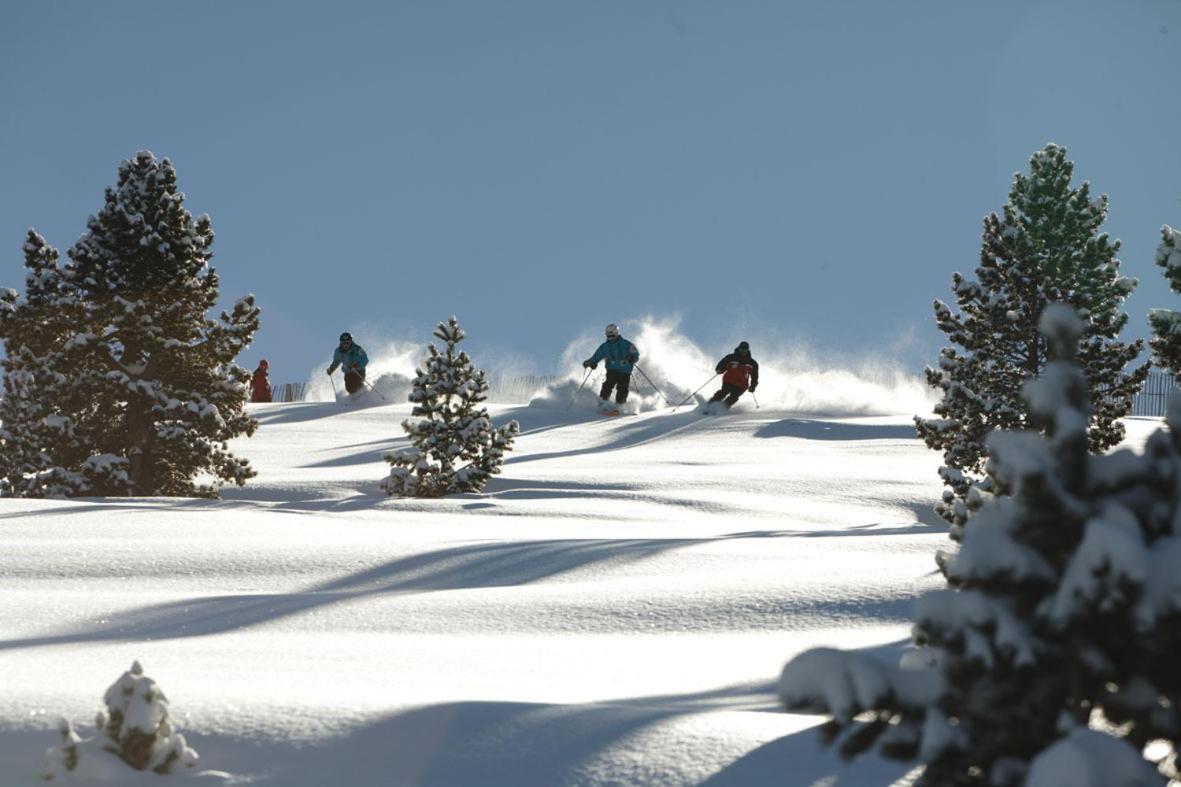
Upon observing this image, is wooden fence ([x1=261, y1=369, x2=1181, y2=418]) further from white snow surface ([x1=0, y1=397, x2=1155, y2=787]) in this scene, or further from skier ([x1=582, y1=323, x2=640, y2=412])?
white snow surface ([x1=0, y1=397, x2=1155, y2=787])

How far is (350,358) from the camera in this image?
106 ft

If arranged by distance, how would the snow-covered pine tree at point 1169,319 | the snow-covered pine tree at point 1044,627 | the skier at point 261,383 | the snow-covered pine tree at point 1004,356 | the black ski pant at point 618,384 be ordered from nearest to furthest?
the snow-covered pine tree at point 1044,627, the snow-covered pine tree at point 1169,319, the snow-covered pine tree at point 1004,356, the black ski pant at point 618,384, the skier at point 261,383

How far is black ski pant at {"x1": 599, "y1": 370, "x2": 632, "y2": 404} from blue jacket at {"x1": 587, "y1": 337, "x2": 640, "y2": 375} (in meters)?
0.48

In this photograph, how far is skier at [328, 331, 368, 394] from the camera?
32125 mm

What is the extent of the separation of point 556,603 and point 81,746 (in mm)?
3753

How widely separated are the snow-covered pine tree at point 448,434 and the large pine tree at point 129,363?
272 cm

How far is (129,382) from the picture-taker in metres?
17.9

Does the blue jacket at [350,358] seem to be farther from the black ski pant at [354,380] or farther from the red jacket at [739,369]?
the red jacket at [739,369]

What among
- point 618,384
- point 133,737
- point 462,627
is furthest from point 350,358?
point 133,737

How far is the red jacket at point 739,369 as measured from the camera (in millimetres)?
28719

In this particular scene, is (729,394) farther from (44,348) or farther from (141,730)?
(141,730)

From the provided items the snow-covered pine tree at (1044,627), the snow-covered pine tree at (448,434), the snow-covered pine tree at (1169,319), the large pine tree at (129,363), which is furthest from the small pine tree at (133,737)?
the large pine tree at (129,363)

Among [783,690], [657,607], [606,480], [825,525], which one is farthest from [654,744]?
[606,480]

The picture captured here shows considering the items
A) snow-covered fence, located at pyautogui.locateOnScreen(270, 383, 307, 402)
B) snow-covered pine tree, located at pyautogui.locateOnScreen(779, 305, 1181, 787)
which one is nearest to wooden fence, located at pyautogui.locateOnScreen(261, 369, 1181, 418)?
snow-covered fence, located at pyautogui.locateOnScreen(270, 383, 307, 402)
